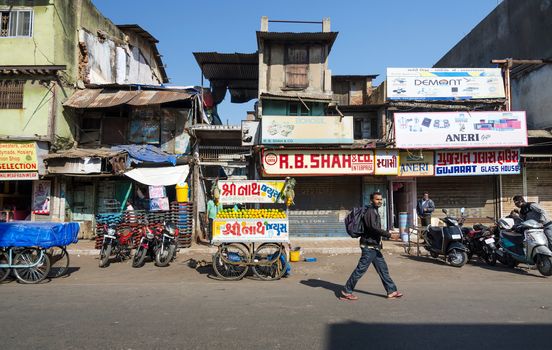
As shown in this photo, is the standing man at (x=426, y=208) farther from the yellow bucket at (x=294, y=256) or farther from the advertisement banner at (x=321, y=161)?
the yellow bucket at (x=294, y=256)

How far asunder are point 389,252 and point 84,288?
28.9ft

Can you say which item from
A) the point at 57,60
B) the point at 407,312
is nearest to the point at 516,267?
the point at 407,312

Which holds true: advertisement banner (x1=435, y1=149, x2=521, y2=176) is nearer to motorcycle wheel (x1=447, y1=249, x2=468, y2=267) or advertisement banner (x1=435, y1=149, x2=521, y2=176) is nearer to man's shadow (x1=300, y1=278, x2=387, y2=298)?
motorcycle wheel (x1=447, y1=249, x2=468, y2=267)

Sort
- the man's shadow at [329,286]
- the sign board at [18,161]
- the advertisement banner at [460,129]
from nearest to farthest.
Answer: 1. the man's shadow at [329,286]
2. the sign board at [18,161]
3. the advertisement banner at [460,129]

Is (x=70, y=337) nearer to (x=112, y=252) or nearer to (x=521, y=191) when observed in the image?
(x=112, y=252)

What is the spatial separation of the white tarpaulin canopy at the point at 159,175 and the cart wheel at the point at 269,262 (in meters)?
6.50

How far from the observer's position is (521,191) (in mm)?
15133

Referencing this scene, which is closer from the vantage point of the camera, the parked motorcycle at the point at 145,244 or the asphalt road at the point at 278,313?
the asphalt road at the point at 278,313

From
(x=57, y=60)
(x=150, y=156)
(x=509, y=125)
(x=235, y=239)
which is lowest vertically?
(x=235, y=239)

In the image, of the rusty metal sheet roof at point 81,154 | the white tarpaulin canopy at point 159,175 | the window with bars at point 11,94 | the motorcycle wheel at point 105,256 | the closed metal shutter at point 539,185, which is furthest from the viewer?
the closed metal shutter at point 539,185

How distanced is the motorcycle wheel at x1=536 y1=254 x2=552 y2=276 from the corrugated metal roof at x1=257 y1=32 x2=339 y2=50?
1258cm

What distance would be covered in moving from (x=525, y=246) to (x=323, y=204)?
24.8 feet

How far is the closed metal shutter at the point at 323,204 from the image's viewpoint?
48.9ft

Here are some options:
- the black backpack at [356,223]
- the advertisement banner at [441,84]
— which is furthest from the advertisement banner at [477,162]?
the black backpack at [356,223]
